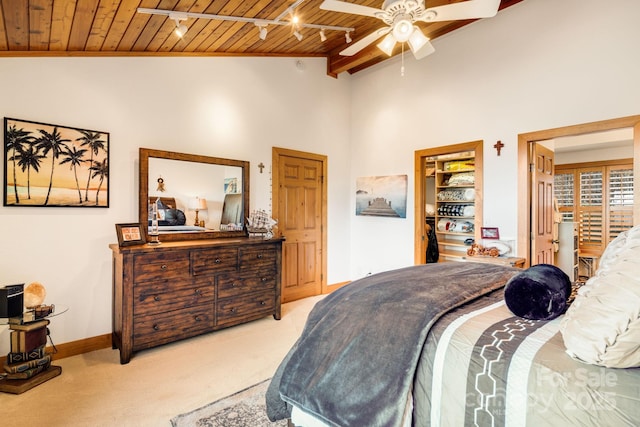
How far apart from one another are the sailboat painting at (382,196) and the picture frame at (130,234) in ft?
10.5

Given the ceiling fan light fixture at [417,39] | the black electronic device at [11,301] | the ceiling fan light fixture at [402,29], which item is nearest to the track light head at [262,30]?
the ceiling fan light fixture at [402,29]

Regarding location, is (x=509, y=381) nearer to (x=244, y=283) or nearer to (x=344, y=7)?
(x=344, y=7)

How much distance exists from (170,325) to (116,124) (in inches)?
78.5

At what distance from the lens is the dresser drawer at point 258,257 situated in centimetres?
361

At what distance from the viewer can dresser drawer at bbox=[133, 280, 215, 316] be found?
9.57 feet

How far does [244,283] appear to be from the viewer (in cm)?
363

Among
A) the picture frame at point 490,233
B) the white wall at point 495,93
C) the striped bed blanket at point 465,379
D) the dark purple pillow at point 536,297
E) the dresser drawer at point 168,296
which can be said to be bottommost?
the dresser drawer at point 168,296

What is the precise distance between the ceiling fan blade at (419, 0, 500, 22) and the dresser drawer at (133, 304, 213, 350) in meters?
3.25

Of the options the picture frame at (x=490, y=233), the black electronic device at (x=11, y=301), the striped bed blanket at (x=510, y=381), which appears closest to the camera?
the striped bed blanket at (x=510, y=381)

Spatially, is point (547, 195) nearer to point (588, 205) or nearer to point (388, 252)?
point (388, 252)

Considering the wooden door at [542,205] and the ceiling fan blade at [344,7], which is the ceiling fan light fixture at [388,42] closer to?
the ceiling fan blade at [344,7]

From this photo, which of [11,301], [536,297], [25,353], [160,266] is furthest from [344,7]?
[25,353]

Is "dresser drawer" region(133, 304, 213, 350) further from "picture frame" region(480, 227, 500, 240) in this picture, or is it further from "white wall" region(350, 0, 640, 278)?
"picture frame" region(480, 227, 500, 240)

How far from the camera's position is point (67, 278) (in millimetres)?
2984
